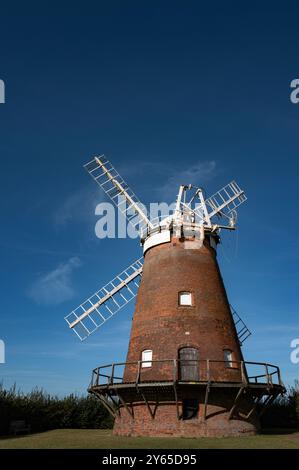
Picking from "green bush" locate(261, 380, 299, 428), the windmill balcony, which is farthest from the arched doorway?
"green bush" locate(261, 380, 299, 428)

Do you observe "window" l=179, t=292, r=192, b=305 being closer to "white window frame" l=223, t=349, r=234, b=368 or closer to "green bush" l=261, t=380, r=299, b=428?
"white window frame" l=223, t=349, r=234, b=368

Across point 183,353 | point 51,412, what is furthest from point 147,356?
point 51,412

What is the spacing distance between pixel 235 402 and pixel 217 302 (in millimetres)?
4606

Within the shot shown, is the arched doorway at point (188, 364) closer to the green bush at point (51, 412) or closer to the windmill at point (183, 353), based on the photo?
the windmill at point (183, 353)

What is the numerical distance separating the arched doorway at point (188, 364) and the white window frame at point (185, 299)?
6.92ft

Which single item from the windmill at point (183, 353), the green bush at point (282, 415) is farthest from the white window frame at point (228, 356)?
the green bush at point (282, 415)

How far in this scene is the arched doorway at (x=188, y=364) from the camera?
17.2 metres

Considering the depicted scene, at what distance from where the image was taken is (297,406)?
86.3 feet

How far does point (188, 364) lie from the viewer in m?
17.5

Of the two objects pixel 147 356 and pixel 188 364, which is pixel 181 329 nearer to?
pixel 188 364

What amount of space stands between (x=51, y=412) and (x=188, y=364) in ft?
46.4

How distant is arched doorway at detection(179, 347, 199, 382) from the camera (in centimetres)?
1720
